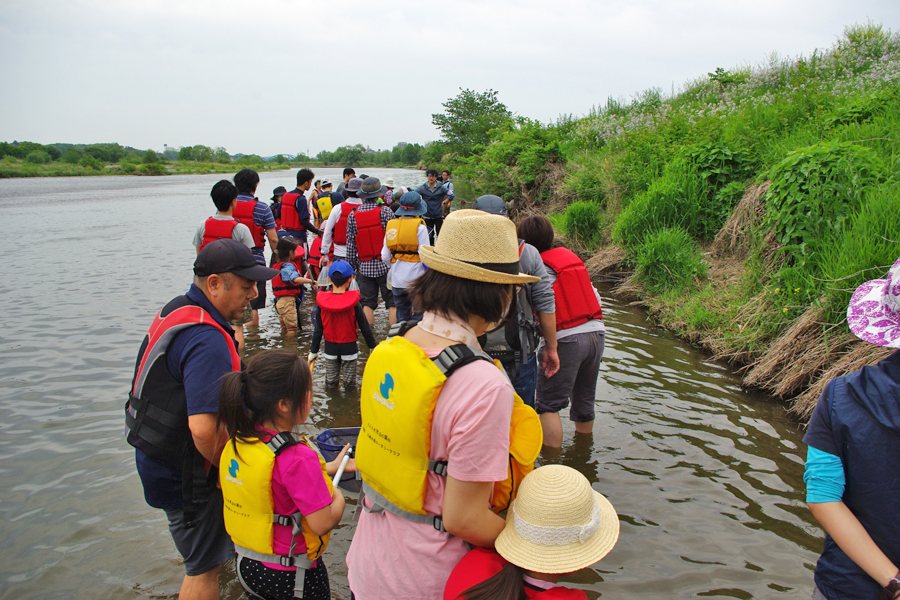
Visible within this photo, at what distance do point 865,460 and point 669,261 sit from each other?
7328 millimetres

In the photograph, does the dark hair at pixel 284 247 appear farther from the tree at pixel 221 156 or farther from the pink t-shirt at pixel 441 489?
the tree at pixel 221 156

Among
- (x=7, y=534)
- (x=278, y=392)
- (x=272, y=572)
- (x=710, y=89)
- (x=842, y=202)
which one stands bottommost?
(x=7, y=534)

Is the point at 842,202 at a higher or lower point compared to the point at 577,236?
higher

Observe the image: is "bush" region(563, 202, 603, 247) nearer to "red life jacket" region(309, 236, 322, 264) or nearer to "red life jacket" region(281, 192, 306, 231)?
"red life jacket" region(309, 236, 322, 264)

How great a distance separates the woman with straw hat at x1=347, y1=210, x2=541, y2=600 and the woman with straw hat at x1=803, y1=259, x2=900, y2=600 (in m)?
0.87

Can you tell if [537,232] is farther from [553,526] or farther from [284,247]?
[284,247]

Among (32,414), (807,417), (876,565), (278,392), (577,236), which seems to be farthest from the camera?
(577,236)

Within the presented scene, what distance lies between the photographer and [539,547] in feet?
4.47

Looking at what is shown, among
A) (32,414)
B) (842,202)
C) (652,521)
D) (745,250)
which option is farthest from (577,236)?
(32,414)

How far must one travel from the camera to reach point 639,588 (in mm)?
2994

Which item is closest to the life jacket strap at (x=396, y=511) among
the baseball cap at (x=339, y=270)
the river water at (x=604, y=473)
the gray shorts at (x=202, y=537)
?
the gray shorts at (x=202, y=537)

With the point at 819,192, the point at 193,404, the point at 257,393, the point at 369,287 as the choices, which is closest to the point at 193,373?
the point at 193,404

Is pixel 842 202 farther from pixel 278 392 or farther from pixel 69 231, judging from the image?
pixel 69 231

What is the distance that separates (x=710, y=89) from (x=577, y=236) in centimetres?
728
